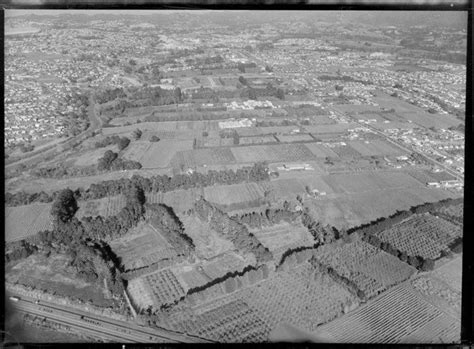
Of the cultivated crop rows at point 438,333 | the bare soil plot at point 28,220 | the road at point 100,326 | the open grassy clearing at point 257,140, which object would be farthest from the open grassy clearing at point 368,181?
the bare soil plot at point 28,220

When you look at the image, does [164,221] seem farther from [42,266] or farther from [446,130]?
[446,130]

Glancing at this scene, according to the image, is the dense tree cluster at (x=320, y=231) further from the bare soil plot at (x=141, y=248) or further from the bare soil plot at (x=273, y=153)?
the bare soil plot at (x=141, y=248)

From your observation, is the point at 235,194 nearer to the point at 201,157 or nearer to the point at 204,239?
the point at 201,157

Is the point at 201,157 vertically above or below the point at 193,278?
above

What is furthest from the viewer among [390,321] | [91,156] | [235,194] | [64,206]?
[91,156]

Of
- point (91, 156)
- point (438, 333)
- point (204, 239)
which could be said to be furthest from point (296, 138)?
point (438, 333)
